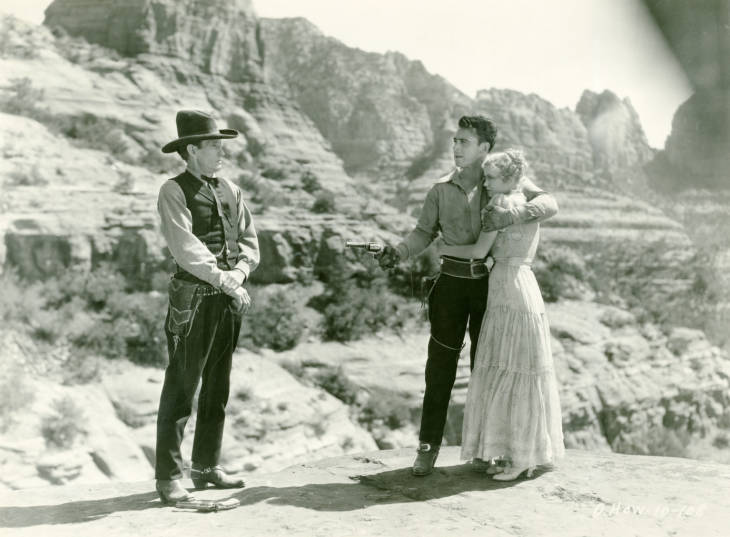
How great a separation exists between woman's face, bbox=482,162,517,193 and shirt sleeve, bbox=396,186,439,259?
1.16ft

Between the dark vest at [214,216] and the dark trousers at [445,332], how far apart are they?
127 cm

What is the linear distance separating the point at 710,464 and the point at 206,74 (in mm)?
34769

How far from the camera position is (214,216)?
3.99 metres

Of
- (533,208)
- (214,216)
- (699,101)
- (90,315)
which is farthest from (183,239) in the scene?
(699,101)

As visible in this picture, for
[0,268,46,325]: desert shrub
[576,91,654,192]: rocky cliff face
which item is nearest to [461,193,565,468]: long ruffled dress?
[0,268,46,325]: desert shrub

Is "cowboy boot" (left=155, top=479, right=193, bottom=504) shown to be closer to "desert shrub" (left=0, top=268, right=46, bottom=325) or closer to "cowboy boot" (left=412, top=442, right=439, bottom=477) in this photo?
"cowboy boot" (left=412, top=442, right=439, bottom=477)

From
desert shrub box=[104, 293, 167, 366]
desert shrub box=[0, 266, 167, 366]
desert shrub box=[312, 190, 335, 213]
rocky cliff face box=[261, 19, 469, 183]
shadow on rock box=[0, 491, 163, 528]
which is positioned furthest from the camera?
rocky cliff face box=[261, 19, 469, 183]

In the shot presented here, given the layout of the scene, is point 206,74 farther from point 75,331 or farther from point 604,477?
point 604,477

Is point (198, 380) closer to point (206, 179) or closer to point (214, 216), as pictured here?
point (214, 216)

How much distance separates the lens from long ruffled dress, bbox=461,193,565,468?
417cm

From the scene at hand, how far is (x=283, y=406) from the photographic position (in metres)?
14.3

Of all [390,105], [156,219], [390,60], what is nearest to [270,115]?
[156,219]

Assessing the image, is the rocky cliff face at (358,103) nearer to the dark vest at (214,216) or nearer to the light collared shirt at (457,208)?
the light collared shirt at (457,208)

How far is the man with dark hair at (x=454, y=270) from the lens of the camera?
14.3 feet
